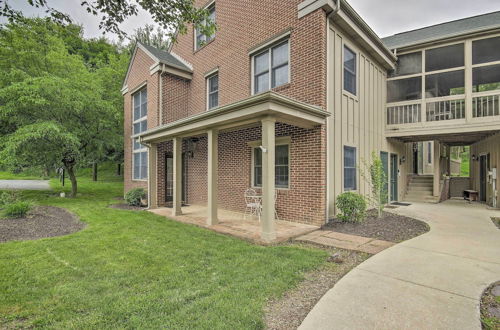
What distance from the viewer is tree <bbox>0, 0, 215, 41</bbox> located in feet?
12.0

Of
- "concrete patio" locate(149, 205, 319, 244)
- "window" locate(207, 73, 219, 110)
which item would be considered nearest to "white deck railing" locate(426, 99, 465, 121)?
"concrete patio" locate(149, 205, 319, 244)

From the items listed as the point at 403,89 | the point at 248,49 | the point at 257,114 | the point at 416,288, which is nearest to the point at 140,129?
the point at 248,49

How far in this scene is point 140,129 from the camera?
40.0ft

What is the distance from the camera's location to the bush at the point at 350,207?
255 inches

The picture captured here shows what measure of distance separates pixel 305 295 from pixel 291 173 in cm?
415

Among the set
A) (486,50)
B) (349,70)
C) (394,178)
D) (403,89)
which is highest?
(486,50)

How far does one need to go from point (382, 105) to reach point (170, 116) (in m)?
8.22

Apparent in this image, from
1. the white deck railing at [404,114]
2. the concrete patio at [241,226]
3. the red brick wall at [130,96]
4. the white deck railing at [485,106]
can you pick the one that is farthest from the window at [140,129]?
the white deck railing at [485,106]

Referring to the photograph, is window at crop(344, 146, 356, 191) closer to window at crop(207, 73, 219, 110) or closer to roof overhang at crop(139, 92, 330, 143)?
roof overhang at crop(139, 92, 330, 143)

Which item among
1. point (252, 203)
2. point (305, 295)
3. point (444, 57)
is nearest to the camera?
point (305, 295)

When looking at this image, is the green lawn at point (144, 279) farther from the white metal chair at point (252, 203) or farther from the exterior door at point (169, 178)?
the exterior door at point (169, 178)

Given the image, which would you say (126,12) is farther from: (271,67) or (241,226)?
(241,226)

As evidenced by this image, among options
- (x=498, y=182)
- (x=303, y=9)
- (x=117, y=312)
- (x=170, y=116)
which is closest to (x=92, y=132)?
(x=170, y=116)

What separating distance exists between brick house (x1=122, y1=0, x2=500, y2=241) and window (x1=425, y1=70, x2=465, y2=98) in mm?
1002
